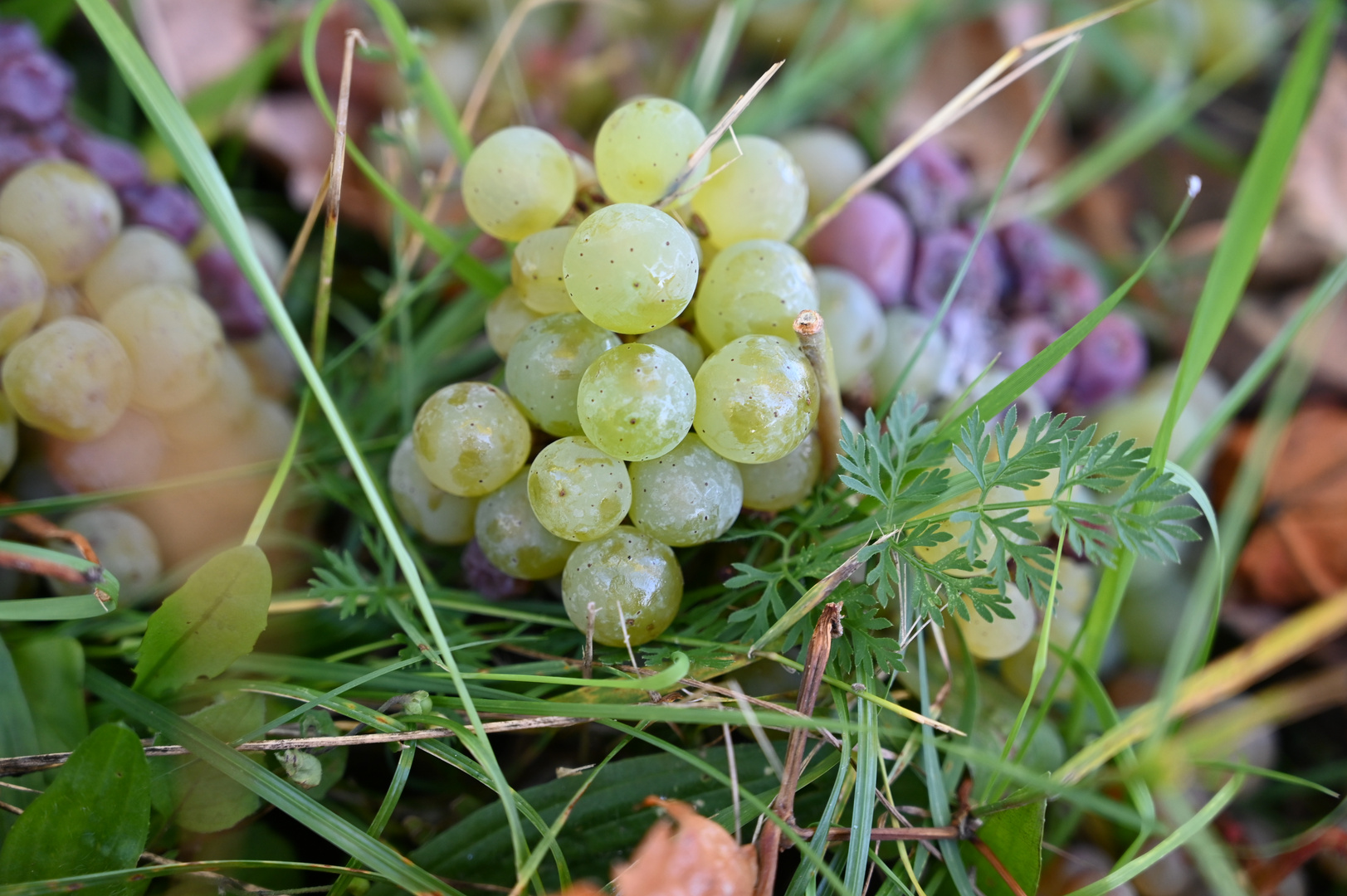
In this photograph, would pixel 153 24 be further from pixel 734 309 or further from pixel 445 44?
pixel 734 309

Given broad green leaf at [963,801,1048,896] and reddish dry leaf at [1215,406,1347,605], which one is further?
reddish dry leaf at [1215,406,1347,605]

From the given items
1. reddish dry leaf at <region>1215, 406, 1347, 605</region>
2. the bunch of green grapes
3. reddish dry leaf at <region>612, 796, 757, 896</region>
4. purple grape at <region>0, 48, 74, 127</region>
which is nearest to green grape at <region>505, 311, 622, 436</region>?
the bunch of green grapes

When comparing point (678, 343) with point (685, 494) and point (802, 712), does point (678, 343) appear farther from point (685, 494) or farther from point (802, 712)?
point (802, 712)

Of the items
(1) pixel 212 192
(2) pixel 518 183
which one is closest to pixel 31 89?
(1) pixel 212 192

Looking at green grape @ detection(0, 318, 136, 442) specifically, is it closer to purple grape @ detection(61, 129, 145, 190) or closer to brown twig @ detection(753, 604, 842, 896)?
purple grape @ detection(61, 129, 145, 190)

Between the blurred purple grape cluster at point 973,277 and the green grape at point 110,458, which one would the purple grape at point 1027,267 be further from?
the green grape at point 110,458
